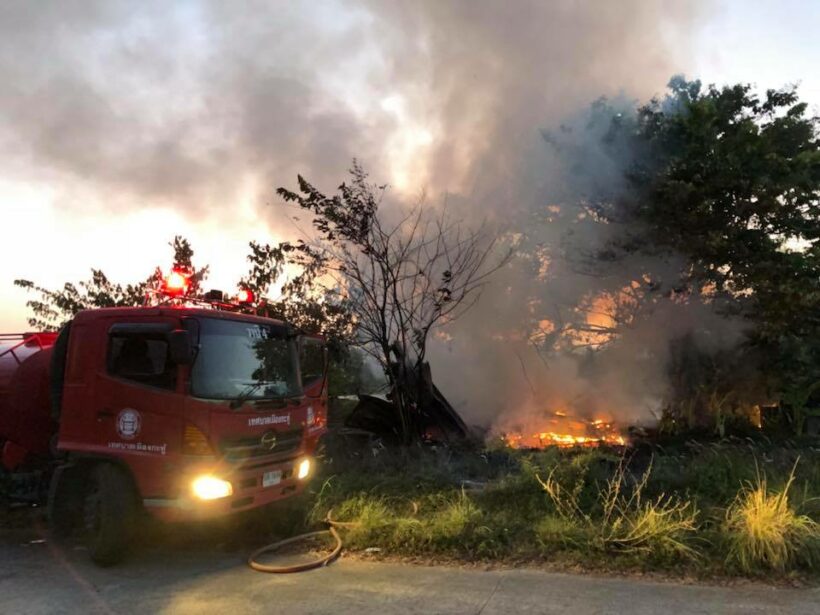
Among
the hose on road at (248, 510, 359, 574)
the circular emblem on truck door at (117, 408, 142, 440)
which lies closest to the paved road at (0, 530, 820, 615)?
the hose on road at (248, 510, 359, 574)

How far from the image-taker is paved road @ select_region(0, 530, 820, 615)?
4.07 m

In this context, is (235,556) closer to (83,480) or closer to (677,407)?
(83,480)

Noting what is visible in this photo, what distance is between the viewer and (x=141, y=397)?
5035 mm

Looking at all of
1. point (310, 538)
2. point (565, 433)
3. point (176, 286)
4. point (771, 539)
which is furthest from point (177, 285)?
point (565, 433)

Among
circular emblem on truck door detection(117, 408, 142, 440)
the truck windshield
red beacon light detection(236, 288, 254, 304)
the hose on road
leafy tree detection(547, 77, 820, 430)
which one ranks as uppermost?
leafy tree detection(547, 77, 820, 430)

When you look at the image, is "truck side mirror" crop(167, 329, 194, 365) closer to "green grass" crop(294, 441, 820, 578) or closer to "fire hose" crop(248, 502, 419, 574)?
"fire hose" crop(248, 502, 419, 574)

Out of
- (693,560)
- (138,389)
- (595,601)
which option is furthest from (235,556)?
(693,560)

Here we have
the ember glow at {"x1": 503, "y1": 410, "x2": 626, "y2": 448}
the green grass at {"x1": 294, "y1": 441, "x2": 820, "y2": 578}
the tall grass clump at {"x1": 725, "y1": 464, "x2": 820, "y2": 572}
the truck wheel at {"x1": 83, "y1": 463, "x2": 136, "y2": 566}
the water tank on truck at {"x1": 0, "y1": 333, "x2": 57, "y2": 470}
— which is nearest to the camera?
the tall grass clump at {"x1": 725, "y1": 464, "x2": 820, "y2": 572}

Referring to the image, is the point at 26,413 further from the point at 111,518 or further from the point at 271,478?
the point at 271,478

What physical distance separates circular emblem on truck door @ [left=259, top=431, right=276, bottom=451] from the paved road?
3.19ft

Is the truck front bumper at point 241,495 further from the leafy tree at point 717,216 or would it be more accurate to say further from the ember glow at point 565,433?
the leafy tree at point 717,216

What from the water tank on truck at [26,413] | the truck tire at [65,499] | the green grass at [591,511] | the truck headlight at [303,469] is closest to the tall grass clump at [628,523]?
the green grass at [591,511]

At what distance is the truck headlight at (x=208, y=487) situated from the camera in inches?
191

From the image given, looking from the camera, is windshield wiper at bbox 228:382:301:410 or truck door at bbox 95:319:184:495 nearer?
truck door at bbox 95:319:184:495
